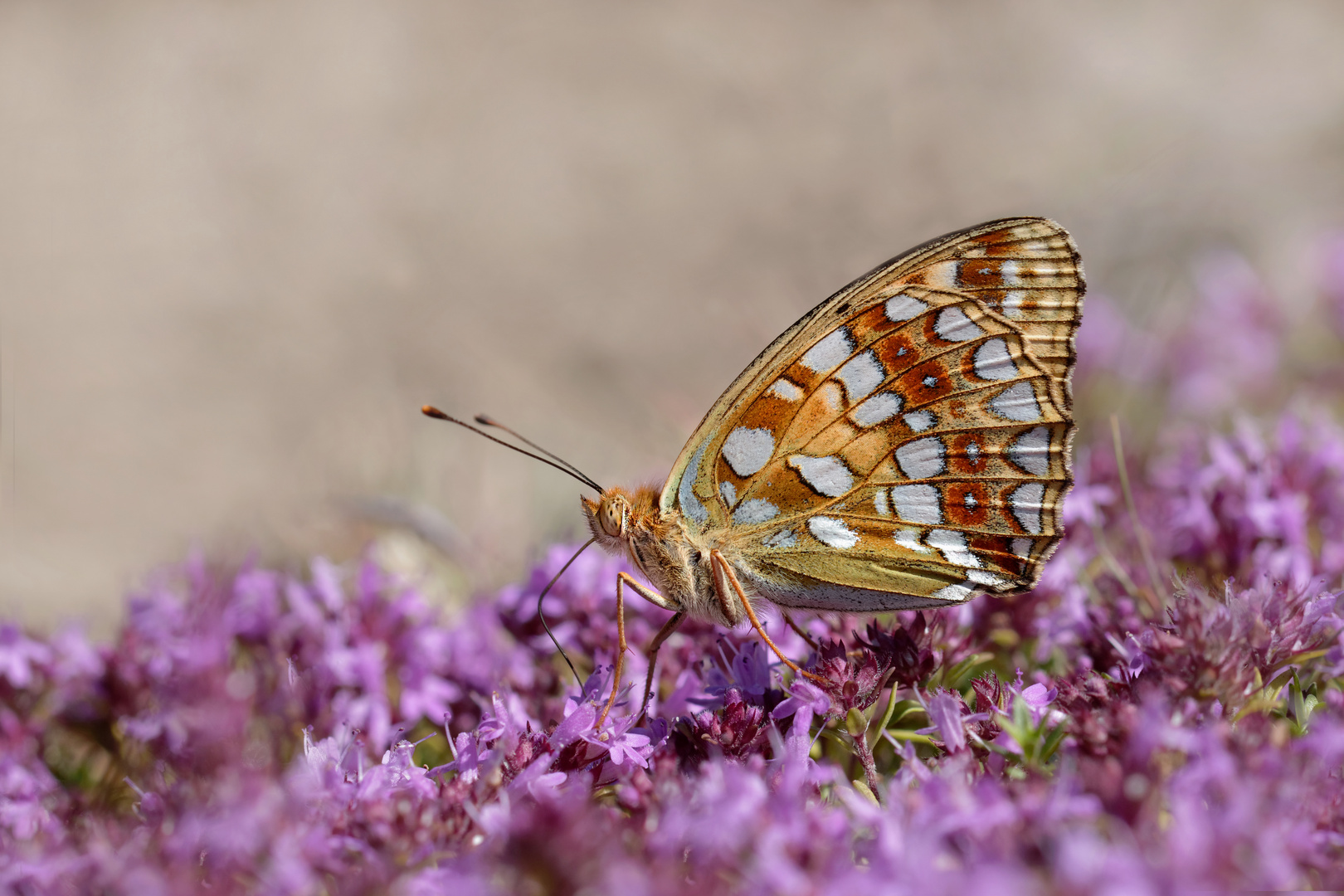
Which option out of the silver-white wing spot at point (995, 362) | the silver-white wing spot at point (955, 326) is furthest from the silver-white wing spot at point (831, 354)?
the silver-white wing spot at point (995, 362)

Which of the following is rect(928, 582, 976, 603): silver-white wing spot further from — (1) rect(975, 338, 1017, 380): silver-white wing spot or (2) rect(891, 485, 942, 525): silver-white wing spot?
(1) rect(975, 338, 1017, 380): silver-white wing spot

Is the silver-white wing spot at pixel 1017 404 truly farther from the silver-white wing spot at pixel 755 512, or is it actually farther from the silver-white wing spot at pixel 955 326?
the silver-white wing spot at pixel 755 512

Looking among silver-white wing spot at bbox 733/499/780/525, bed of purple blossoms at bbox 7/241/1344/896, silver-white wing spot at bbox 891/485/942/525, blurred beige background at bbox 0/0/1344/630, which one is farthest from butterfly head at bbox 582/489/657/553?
blurred beige background at bbox 0/0/1344/630

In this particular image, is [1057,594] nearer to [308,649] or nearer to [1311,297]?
[308,649]

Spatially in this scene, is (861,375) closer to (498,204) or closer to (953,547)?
(953,547)

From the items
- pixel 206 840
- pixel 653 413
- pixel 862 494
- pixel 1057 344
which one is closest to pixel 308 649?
pixel 206 840
